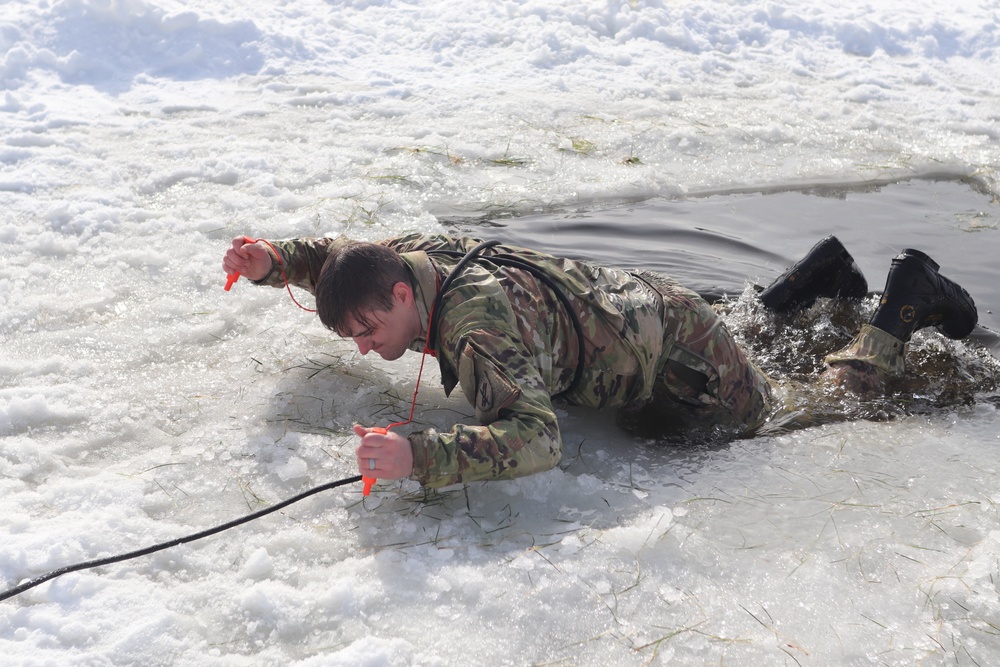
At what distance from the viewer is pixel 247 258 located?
3.55 meters

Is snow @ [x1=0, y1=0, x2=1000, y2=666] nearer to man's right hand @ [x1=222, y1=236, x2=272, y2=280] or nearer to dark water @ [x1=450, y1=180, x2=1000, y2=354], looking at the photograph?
dark water @ [x1=450, y1=180, x2=1000, y2=354]

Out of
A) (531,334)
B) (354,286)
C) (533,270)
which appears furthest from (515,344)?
(354,286)

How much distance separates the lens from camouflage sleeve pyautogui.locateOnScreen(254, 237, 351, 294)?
3.59 meters

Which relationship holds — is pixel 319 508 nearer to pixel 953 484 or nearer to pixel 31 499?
pixel 31 499

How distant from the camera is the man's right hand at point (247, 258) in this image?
354 centimetres

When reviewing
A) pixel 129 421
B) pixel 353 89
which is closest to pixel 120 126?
pixel 353 89

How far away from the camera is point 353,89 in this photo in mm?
7250

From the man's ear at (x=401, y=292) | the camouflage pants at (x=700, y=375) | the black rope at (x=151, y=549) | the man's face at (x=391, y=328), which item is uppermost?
the man's ear at (x=401, y=292)

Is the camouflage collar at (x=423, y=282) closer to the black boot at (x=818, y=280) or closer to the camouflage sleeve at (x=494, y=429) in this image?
the camouflage sleeve at (x=494, y=429)

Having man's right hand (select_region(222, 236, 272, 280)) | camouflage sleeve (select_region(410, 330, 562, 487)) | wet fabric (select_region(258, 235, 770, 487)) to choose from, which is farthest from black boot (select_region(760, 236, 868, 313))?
man's right hand (select_region(222, 236, 272, 280))

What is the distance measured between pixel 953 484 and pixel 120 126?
568 cm

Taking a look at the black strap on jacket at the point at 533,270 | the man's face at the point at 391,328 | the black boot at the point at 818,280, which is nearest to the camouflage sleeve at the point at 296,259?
the black strap on jacket at the point at 533,270

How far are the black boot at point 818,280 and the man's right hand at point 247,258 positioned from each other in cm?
255

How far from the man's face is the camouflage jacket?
0.18 feet
